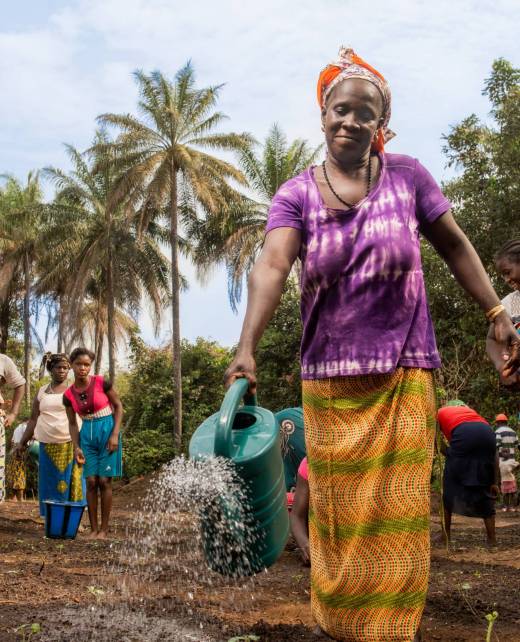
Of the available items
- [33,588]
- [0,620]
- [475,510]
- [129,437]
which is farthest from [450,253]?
[129,437]

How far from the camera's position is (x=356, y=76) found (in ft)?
8.21

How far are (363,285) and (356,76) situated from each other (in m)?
0.62

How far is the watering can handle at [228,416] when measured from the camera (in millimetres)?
2217

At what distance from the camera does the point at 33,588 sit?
407 centimetres

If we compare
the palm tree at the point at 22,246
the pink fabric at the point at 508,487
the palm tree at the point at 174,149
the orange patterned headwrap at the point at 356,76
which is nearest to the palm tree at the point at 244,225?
the palm tree at the point at 174,149

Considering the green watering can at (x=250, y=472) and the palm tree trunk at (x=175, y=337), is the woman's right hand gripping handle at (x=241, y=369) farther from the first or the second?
the palm tree trunk at (x=175, y=337)

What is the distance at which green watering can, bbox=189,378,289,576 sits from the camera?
7.46 feet

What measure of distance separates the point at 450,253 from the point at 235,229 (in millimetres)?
25157

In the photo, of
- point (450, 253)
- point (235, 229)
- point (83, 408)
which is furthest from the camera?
point (235, 229)

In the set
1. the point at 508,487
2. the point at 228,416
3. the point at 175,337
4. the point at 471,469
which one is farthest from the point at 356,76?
the point at 175,337

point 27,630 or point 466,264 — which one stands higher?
point 466,264

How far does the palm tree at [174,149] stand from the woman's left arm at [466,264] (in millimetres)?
23211

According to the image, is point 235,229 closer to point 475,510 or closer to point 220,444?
point 475,510

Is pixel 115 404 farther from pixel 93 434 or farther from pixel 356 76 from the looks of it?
pixel 356 76
